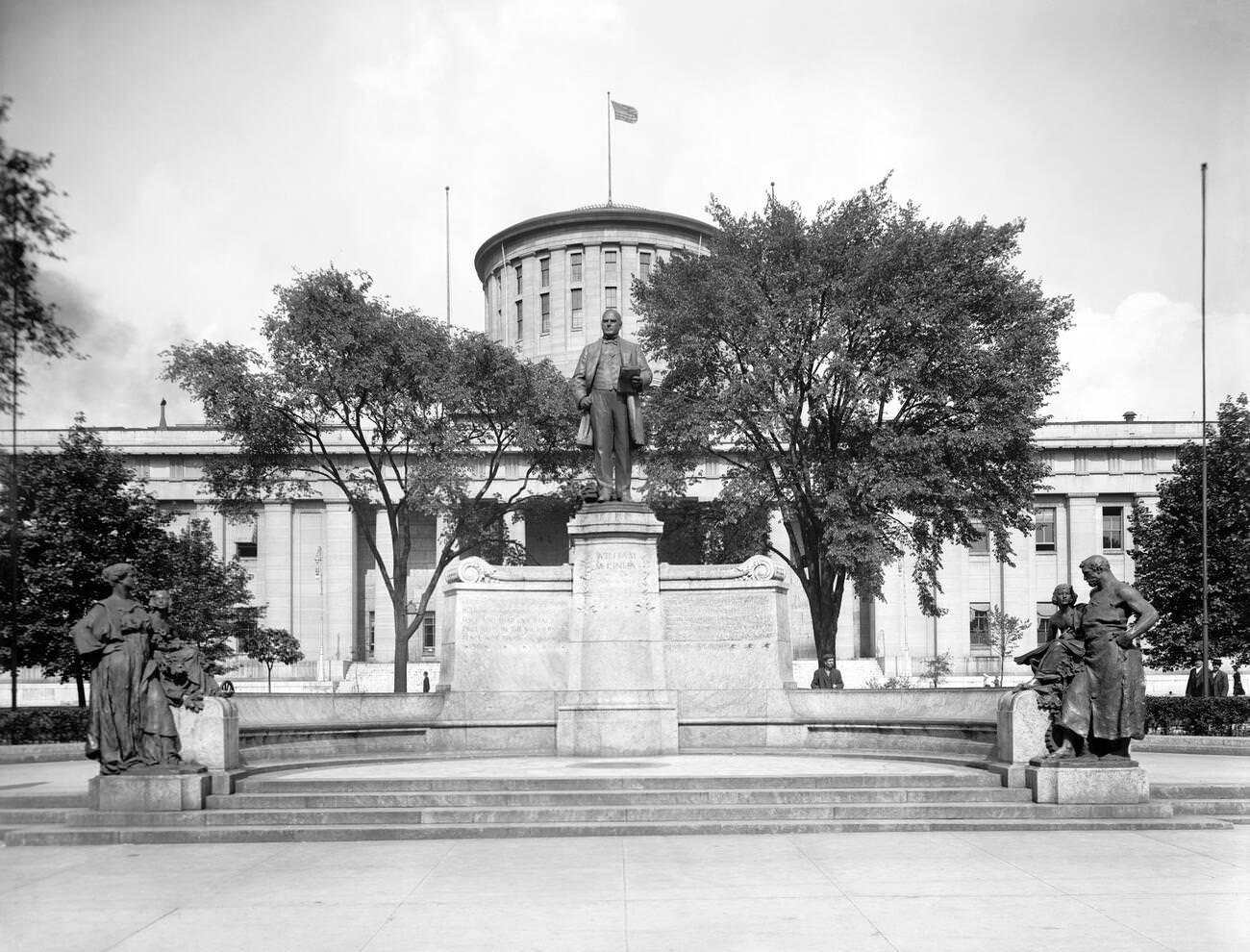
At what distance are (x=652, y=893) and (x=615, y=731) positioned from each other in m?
8.20

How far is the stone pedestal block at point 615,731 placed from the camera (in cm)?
1739

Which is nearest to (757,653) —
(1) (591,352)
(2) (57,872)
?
(1) (591,352)

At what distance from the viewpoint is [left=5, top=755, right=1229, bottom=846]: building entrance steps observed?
1217 cm

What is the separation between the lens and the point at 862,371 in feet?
106

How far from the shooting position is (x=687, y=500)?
4056cm

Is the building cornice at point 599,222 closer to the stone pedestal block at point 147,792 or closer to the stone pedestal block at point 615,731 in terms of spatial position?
the stone pedestal block at point 615,731

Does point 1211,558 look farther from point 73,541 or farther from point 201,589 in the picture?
point 73,541

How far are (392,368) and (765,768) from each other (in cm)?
2370

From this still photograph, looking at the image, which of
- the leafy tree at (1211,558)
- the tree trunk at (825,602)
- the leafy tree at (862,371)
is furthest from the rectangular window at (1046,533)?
the tree trunk at (825,602)

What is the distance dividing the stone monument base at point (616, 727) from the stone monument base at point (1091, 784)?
6.11 m

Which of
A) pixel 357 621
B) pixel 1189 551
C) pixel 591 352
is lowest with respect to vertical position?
pixel 357 621

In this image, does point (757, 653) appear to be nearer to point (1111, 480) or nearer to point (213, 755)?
point (213, 755)

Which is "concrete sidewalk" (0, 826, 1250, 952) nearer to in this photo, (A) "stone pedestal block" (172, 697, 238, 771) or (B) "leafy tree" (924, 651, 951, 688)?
(A) "stone pedestal block" (172, 697, 238, 771)

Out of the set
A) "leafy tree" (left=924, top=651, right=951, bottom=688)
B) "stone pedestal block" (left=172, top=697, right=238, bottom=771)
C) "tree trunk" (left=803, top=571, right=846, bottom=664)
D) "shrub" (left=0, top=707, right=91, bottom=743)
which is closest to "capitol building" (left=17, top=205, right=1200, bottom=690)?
"leafy tree" (left=924, top=651, right=951, bottom=688)
